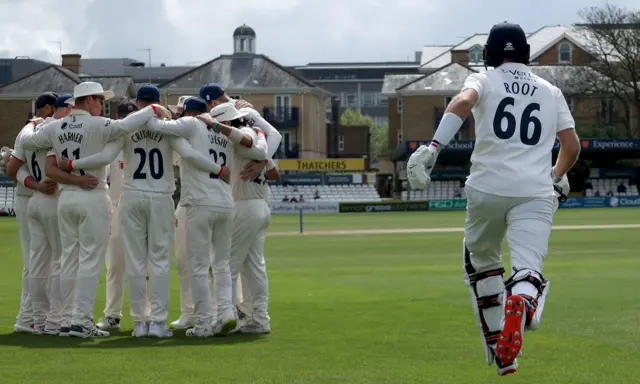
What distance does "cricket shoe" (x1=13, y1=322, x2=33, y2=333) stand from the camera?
40.1 feet

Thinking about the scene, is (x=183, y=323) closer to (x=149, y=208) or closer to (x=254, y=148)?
(x=149, y=208)

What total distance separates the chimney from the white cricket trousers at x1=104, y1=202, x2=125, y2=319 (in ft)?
282

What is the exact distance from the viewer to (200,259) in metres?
11.8

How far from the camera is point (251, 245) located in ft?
40.3

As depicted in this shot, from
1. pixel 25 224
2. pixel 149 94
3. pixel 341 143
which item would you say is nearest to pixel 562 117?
pixel 149 94

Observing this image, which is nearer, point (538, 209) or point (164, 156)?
point (538, 209)

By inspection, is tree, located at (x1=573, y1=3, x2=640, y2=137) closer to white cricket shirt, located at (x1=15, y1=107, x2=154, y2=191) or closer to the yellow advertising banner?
the yellow advertising banner

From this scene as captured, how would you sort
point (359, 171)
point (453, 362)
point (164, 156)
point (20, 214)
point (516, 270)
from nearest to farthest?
point (516, 270), point (453, 362), point (164, 156), point (20, 214), point (359, 171)

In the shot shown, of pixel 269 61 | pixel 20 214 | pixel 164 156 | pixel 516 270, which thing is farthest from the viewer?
pixel 269 61

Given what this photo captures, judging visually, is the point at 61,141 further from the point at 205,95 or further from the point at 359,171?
the point at 359,171

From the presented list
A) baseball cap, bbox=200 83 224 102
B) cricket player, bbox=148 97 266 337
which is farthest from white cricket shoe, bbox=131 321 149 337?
baseball cap, bbox=200 83 224 102

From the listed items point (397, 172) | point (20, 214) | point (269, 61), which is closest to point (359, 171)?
point (397, 172)

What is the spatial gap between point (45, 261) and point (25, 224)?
0.48 metres

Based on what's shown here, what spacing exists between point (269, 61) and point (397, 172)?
46.7 ft
